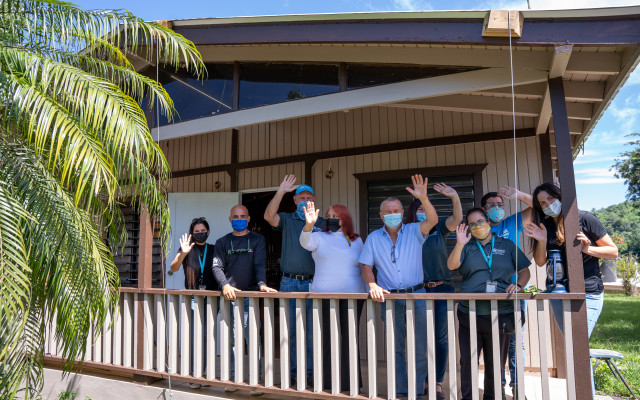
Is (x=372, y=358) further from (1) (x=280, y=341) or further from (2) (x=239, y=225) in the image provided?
(2) (x=239, y=225)

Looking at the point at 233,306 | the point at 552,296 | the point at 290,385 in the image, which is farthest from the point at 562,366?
the point at 233,306

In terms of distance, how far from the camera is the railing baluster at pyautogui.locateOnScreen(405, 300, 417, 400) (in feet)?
11.4

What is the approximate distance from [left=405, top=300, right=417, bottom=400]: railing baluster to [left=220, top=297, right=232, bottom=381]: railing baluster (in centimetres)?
156

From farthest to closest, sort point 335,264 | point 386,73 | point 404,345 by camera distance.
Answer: point 386,73 → point 335,264 → point 404,345

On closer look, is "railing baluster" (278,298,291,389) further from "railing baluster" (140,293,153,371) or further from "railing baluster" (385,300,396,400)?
"railing baluster" (140,293,153,371)

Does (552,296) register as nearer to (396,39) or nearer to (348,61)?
(396,39)

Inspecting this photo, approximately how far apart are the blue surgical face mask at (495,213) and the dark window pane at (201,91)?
2.75 meters

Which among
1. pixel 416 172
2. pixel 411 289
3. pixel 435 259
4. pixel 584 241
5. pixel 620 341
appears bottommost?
pixel 620 341

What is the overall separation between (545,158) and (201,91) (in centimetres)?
369

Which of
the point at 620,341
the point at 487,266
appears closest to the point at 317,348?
the point at 487,266

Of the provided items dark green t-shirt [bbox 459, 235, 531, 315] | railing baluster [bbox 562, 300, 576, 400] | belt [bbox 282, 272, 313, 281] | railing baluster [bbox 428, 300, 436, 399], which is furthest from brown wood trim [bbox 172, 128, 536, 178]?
railing baluster [bbox 428, 300, 436, 399]

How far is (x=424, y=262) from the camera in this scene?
3998mm

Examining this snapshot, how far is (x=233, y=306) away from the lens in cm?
430

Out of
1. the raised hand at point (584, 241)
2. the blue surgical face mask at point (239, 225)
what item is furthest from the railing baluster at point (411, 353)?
the blue surgical face mask at point (239, 225)
